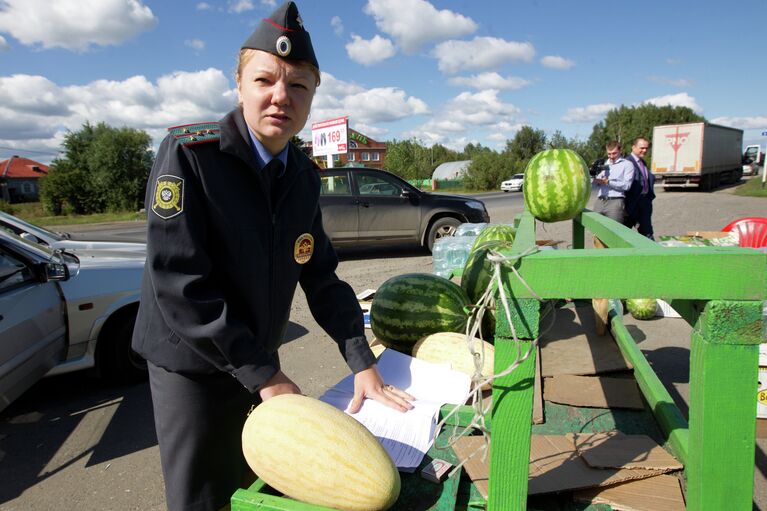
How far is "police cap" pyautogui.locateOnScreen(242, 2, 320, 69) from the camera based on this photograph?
60.7 inches

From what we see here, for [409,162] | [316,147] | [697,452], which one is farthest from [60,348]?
[409,162]

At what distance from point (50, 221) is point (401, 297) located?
40237mm

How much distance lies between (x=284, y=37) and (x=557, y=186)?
1.40 m

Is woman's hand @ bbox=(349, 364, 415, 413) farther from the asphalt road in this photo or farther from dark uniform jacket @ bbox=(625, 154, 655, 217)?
dark uniform jacket @ bbox=(625, 154, 655, 217)

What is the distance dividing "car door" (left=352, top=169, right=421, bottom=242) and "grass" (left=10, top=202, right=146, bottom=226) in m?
26.5

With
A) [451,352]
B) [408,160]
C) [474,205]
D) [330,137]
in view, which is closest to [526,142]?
[408,160]

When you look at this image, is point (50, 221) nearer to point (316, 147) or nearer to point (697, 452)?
point (316, 147)

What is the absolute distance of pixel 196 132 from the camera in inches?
62.7

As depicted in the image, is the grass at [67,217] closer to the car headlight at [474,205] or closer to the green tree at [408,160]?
the car headlight at [474,205]

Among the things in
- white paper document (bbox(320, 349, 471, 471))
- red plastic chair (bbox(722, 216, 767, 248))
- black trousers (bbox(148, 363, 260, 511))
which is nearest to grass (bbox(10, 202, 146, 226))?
black trousers (bbox(148, 363, 260, 511))

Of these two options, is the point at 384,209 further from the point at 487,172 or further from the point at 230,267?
the point at 487,172

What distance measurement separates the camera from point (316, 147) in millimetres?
23359

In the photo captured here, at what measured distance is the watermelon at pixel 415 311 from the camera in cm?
268

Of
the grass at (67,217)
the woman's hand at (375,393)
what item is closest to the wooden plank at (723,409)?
the woman's hand at (375,393)
